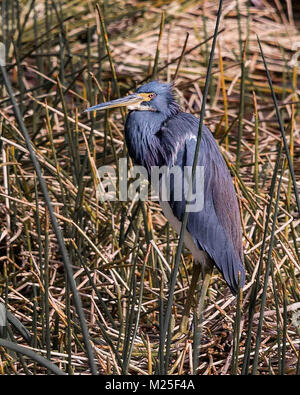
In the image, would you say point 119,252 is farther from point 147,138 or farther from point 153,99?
point 153,99

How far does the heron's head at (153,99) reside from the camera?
Result: 8.87 ft

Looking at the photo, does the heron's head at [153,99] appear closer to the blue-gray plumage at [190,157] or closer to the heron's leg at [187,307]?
the blue-gray plumage at [190,157]

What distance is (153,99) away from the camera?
8.93 ft

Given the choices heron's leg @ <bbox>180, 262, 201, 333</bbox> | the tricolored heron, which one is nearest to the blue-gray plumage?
the tricolored heron

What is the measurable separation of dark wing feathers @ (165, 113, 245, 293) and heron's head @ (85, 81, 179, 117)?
54 mm

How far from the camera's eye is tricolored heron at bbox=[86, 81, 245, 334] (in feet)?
8.71

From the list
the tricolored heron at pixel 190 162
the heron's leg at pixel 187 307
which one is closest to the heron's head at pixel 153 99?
the tricolored heron at pixel 190 162

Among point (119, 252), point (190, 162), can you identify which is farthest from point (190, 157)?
point (119, 252)

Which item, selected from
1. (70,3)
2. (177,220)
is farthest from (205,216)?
(70,3)

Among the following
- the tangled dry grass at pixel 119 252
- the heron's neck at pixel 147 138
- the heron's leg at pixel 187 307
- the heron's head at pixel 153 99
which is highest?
the heron's head at pixel 153 99

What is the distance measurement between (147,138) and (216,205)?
0.33 meters
